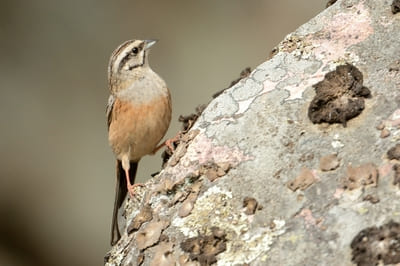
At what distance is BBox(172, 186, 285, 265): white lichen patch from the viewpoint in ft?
13.3

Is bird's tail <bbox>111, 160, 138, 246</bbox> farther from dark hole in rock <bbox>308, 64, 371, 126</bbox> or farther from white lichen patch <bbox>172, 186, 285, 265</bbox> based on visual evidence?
dark hole in rock <bbox>308, 64, 371, 126</bbox>

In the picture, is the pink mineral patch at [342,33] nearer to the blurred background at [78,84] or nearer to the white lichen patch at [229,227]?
the white lichen patch at [229,227]

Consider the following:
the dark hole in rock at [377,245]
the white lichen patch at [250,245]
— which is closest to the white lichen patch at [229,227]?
the white lichen patch at [250,245]

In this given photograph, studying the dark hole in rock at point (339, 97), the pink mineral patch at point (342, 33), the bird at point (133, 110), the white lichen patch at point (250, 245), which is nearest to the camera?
the white lichen patch at point (250, 245)

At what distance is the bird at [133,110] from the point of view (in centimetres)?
666

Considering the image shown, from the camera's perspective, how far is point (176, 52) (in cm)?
1266

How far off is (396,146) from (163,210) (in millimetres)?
1378

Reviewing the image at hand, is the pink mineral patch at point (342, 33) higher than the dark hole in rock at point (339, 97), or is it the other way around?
the pink mineral patch at point (342, 33)

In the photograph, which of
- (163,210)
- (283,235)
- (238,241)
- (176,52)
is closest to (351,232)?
(283,235)

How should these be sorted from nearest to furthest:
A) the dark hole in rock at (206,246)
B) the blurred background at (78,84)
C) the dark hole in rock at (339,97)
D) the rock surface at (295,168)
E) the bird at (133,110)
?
the rock surface at (295,168) → the dark hole in rock at (206,246) → the dark hole in rock at (339,97) → the bird at (133,110) → the blurred background at (78,84)

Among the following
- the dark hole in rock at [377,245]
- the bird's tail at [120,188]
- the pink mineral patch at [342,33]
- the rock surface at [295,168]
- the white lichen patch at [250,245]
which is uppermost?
the bird's tail at [120,188]

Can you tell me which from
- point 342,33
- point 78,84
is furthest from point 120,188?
point 78,84

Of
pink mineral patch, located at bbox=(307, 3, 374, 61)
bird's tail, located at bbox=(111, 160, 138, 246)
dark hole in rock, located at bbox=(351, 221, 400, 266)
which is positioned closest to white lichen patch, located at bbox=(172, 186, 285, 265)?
dark hole in rock, located at bbox=(351, 221, 400, 266)

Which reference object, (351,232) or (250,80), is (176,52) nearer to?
(250,80)
